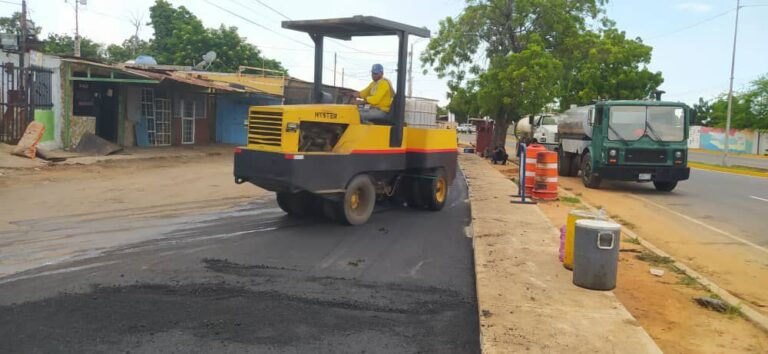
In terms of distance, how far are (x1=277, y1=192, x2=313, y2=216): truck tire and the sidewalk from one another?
2.83m

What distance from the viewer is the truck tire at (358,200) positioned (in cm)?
867

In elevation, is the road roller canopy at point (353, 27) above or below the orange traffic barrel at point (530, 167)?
above

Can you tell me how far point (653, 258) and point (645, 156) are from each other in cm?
857

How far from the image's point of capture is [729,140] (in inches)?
2103

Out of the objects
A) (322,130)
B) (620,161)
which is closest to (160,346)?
(322,130)

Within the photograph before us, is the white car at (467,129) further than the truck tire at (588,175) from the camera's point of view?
Yes

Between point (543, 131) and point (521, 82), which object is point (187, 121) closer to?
point (521, 82)

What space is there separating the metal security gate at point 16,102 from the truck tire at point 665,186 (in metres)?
17.5

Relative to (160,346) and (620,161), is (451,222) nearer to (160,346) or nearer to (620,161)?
(160,346)

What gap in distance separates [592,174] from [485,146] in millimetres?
15723

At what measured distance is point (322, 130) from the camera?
866 centimetres

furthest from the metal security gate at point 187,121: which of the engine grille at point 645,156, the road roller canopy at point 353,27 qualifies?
the engine grille at point 645,156

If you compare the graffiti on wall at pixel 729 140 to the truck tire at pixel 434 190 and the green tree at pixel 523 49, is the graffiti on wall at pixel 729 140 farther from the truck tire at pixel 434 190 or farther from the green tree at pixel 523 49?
the truck tire at pixel 434 190

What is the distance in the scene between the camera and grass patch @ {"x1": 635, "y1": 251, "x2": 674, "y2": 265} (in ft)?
23.8
